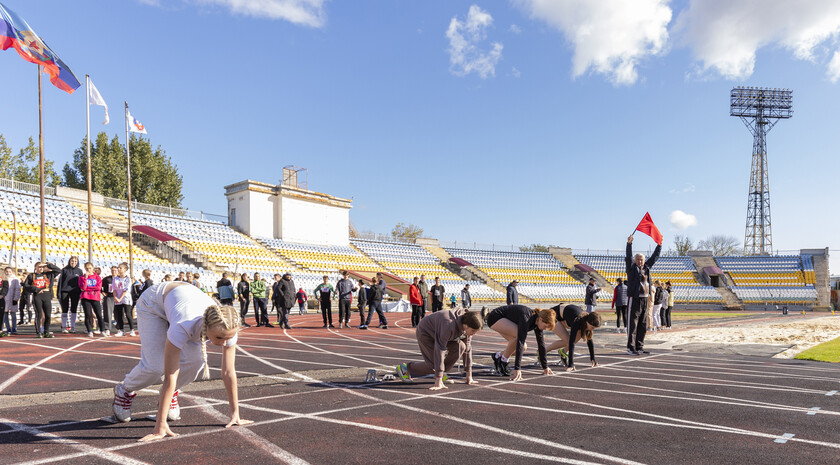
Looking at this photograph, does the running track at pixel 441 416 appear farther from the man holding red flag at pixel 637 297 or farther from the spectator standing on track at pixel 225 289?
the spectator standing on track at pixel 225 289

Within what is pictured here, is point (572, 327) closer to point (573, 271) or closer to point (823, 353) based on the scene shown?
point (823, 353)

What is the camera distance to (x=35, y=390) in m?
6.73

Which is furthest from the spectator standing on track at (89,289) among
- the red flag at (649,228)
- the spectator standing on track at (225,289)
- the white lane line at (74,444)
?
Answer: the red flag at (649,228)

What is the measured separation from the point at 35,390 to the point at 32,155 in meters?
56.1

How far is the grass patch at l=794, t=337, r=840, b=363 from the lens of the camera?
→ 34.9 feet

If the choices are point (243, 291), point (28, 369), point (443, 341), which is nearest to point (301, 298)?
point (243, 291)

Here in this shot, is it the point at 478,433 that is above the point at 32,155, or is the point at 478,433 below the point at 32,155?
below

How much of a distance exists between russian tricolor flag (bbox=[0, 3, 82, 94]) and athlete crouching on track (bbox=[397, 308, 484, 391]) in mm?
15512

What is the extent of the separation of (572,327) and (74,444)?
683cm

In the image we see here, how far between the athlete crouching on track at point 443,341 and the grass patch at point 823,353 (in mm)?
7974

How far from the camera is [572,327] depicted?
8.55m

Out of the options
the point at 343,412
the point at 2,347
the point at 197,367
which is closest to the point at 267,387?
the point at 343,412

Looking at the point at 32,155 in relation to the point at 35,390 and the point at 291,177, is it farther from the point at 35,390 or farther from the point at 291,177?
the point at 35,390

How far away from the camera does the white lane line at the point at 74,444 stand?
3967 mm
